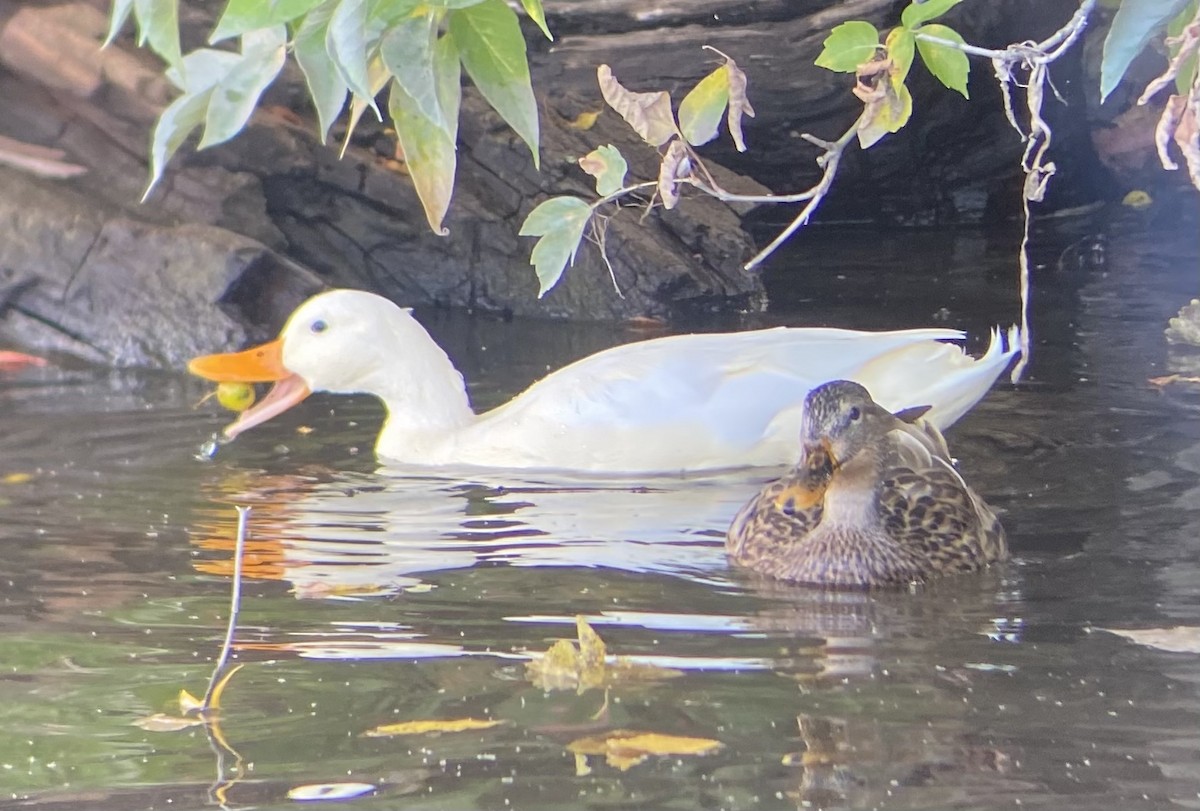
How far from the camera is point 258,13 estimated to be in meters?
2.24

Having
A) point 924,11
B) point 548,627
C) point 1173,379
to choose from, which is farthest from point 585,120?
point 924,11

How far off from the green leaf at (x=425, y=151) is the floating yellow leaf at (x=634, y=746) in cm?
134

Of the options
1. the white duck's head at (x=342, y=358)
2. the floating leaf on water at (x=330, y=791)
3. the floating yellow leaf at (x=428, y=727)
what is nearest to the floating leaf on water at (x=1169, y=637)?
the floating yellow leaf at (x=428, y=727)

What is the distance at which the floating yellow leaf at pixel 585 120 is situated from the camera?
11.8 meters

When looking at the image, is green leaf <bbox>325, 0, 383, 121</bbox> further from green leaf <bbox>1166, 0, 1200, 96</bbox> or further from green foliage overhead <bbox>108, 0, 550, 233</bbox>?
green leaf <bbox>1166, 0, 1200, 96</bbox>

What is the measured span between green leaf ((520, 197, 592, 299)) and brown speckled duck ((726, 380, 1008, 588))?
2.37 metres

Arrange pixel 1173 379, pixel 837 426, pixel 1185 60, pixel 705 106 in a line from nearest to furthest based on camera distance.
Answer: pixel 1185 60 < pixel 705 106 < pixel 837 426 < pixel 1173 379

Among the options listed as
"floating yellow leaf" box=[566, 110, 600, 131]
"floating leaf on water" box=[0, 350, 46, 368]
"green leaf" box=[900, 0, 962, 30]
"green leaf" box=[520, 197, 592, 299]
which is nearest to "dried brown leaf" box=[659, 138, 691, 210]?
"green leaf" box=[520, 197, 592, 299]

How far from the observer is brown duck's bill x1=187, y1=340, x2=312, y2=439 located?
7172 millimetres

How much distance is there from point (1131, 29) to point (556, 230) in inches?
41.3

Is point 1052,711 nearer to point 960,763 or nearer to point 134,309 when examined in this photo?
point 960,763

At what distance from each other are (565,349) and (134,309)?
2425mm

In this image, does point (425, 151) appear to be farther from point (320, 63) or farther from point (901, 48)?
point (901, 48)

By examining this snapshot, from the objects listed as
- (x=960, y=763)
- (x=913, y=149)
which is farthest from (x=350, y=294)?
(x=913, y=149)
